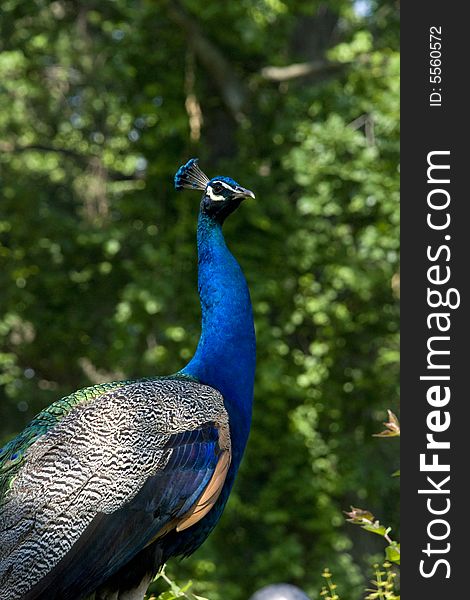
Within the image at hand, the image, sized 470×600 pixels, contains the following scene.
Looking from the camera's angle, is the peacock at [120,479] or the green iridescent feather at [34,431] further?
the green iridescent feather at [34,431]

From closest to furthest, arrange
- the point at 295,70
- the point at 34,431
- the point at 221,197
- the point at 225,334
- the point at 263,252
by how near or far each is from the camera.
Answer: the point at 34,431, the point at 225,334, the point at 221,197, the point at 263,252, the point at 295,70

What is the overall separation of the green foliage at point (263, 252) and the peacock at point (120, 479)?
11.5 feet

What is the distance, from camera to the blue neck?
282 centimetres

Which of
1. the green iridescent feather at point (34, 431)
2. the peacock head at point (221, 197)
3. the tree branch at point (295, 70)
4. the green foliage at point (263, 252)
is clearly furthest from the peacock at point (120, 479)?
the tree branch at point (295, 70)

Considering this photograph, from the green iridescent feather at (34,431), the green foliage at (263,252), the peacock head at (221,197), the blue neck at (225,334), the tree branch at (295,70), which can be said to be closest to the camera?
the green iridescent feather at (34,431)

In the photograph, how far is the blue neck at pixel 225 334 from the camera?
282cm

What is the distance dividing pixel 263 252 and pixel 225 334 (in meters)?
3.92

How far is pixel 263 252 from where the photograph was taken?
22.3ft

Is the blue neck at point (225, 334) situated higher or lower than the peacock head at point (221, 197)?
lower

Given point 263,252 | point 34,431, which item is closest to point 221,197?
point 34,431

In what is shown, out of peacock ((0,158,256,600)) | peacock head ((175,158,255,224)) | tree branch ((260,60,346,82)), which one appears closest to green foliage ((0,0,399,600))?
tree branch ((260,60,346,82))

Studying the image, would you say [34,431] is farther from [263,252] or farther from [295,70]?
[295,70]

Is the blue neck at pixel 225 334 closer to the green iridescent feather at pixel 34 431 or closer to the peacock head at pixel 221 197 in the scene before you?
the peacock head at pixel 221 197

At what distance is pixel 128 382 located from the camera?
108 inches
